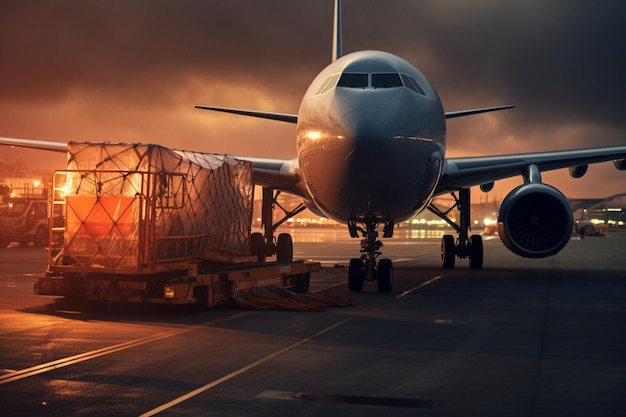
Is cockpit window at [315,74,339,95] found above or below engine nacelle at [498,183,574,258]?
above

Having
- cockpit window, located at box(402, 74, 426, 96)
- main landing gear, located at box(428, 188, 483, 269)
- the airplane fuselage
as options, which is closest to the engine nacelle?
the airplane fuselage

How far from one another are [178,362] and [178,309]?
17.9 feet

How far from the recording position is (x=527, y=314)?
1409cm

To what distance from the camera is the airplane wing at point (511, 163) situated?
2283cm

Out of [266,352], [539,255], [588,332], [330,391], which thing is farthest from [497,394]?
[539,255]

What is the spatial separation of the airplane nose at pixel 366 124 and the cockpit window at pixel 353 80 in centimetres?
97

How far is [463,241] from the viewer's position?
88.1 feet

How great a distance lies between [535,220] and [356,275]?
5.72 meters

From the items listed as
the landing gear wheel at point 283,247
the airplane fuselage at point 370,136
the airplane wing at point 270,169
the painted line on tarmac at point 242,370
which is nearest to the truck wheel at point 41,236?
the airplane wing at point 270,169

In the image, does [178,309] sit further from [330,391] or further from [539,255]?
[539,255]

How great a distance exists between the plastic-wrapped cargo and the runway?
945 mm

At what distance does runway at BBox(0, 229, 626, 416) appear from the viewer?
23.5 feet

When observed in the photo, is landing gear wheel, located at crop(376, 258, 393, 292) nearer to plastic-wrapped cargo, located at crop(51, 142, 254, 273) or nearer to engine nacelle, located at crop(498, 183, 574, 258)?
plastic-wrapped cargo, located at crop(51, 142, 254, 273)

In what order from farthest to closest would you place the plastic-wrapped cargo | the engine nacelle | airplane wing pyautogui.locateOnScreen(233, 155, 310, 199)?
1. airplane wing pyautogui.locateOnScreen(233, 155, 310, 199)
2. the engine nacelle
3. the plastic-wrapped cargo
